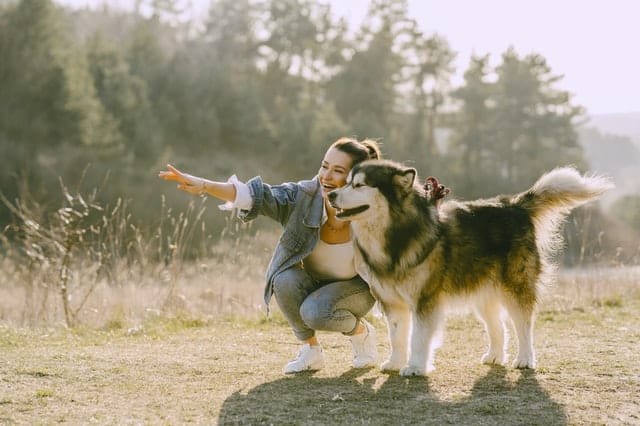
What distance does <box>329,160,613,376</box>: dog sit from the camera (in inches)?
161

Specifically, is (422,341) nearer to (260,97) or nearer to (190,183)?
(190,183)

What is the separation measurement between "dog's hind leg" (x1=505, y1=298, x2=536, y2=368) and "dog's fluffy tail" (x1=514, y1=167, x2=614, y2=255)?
0.45 meters

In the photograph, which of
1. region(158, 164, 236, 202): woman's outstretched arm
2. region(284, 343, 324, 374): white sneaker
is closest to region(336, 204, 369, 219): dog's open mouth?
region(158, 164, 236, 202): woman's outstretched arm

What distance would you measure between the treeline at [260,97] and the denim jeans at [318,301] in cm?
1997

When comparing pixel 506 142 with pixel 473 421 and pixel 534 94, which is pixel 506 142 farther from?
pixel 473 421

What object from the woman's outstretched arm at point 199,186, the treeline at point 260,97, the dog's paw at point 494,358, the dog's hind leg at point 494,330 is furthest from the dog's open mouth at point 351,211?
the treeline at point 260,97

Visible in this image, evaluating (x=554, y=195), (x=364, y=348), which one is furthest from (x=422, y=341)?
(x=554, y=195)

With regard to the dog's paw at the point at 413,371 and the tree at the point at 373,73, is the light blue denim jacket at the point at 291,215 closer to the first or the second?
the dog's paw at the point at 413,371

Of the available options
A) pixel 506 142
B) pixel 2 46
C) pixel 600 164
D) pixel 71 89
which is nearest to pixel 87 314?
pixel 71 89

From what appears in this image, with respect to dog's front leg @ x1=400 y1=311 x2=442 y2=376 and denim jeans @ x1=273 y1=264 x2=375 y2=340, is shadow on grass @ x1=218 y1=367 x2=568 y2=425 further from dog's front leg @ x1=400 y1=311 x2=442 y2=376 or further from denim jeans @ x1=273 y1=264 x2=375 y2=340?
denim jeans @ x1=273 y1=264 x2=375 y2=340

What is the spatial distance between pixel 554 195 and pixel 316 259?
165 centimetres

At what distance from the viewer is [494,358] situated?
4.62 metres

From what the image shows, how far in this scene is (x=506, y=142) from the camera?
32000mm

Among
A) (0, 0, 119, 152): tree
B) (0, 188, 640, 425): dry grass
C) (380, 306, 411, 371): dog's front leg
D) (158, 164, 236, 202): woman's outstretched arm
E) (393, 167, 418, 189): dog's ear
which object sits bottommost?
(0, 188, 640, 425): dry grass
